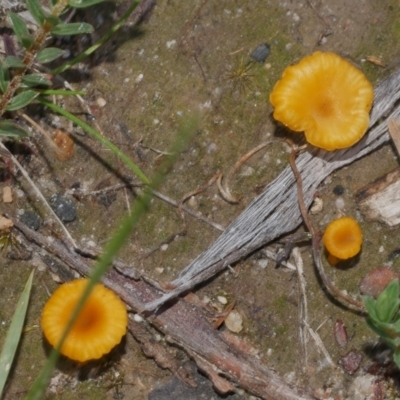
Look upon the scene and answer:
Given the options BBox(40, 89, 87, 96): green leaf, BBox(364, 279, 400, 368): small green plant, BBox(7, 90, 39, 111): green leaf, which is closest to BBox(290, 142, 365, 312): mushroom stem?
BBox(364, 279, 400, 368): small green plant

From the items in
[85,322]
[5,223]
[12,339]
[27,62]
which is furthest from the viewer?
[5,223]

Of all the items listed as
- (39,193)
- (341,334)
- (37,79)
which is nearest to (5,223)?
(39,193)

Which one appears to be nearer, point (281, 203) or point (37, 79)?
point (37, 79)

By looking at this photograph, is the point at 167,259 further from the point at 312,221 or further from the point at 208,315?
the point at 312,221

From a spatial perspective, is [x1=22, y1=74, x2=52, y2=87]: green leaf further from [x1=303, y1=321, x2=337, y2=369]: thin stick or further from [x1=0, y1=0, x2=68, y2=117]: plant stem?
[x1=303, y1=321, x2=337, y2=369]: thin stick

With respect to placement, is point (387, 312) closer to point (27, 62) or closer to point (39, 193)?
point (39, 193)

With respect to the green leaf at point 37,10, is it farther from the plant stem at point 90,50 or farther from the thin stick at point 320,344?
the thin stick at point 320,344
